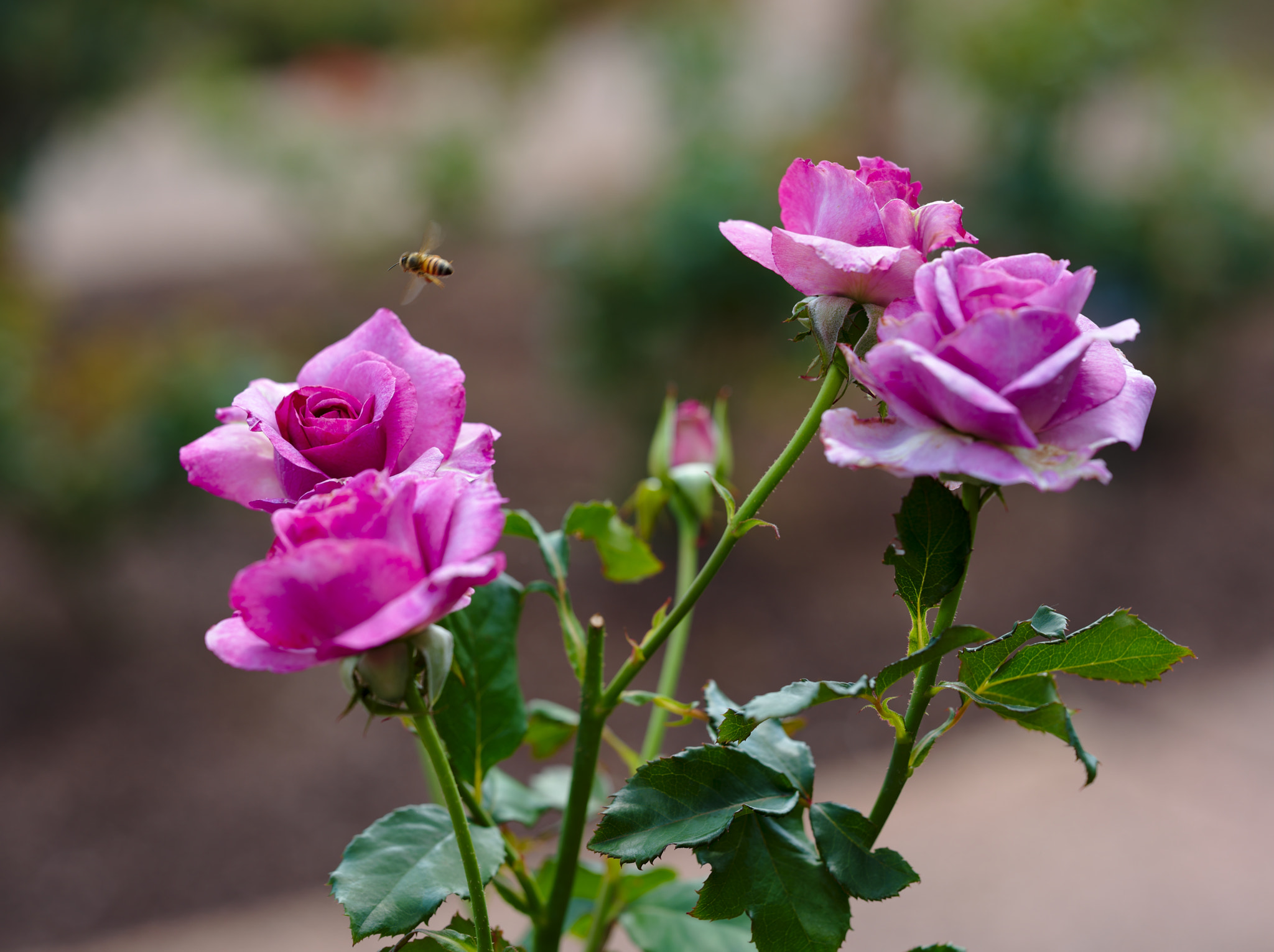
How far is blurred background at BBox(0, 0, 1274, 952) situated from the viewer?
1.49 meters

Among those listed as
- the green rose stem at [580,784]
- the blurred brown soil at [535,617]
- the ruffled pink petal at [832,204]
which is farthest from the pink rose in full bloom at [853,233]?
the blurred brown soil at [535,617]

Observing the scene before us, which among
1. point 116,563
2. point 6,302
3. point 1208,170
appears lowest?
point 116,563

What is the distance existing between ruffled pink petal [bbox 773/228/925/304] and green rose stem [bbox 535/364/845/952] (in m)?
0.02

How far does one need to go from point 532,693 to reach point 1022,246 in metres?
1.27

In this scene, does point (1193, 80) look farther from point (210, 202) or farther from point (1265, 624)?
point (210, 202)

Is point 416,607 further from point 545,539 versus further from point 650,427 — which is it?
point 650,427

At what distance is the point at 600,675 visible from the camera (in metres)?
0.30

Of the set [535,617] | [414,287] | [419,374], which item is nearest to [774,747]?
[419,374]

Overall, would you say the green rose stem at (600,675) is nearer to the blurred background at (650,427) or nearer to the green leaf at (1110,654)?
the green leaf at (1110,654)

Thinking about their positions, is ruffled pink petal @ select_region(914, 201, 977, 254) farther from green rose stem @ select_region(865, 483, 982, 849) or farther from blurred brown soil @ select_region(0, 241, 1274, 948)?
blurred brown soil @ select_region(0, 241, 1274, 948)

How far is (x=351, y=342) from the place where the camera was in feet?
0.99

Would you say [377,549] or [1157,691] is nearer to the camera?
[377,549]

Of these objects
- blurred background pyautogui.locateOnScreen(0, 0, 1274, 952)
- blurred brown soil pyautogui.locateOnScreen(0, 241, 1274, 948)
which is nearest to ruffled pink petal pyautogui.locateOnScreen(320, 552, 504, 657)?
blurred background pyautogui.locateOnScreen(0, 0, 1274, 952)

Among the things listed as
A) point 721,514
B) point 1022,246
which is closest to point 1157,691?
point 1022,246
